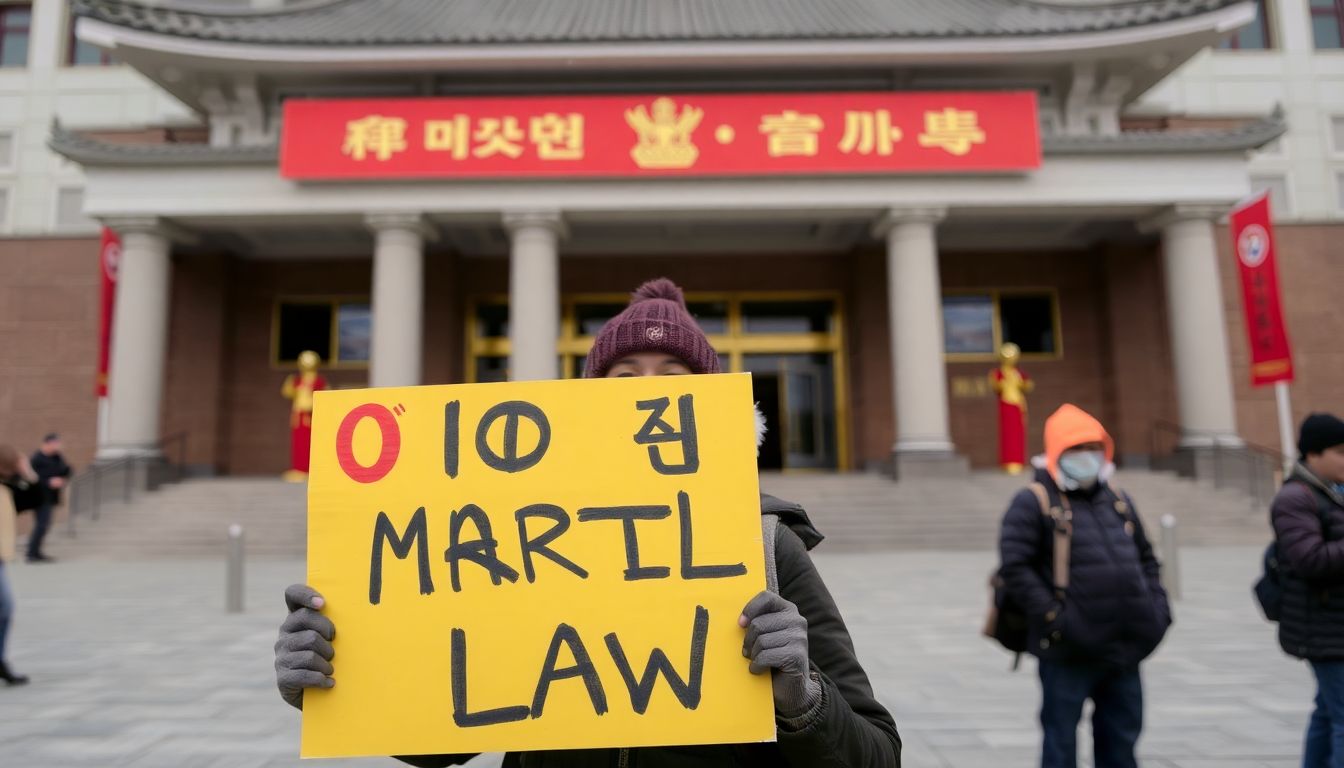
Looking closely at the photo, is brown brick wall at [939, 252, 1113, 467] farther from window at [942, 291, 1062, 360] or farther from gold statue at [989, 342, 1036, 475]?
gold statue at [989, 342, 1036, 475]

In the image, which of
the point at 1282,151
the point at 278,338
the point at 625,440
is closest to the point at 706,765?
the point at 625,440

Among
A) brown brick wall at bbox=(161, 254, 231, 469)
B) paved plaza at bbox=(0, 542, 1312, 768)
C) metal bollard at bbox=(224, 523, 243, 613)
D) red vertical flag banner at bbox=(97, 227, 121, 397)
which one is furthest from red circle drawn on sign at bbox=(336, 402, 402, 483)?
brown brick wall at bbox=(161, 254, 231, 469)

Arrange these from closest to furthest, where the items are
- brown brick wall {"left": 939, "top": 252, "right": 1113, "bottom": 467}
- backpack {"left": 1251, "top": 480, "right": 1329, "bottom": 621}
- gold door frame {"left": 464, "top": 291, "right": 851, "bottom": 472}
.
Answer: backpack {"left": 1251, "top": 480, "right": 1329, "bottom": 621}
brown brick wall {"left": 939, "top": 252, "right": 1113, "bottom": 467}
gold door frame {"left": 464, "top": 291, "right": 851, "bottom": 472}

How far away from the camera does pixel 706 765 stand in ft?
4.95

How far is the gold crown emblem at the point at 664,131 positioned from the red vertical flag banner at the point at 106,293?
10.5 m

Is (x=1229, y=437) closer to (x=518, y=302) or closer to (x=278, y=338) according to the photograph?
(x=518, y=302)

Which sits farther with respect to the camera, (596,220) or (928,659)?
(596,220)

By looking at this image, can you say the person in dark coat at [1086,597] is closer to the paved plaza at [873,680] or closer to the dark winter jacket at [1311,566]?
the dark winter jacket at [1311,566]

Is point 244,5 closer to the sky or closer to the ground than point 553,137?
closer to the sky

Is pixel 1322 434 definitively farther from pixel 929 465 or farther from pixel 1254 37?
pixel 1254 37

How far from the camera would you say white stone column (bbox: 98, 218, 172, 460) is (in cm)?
1542

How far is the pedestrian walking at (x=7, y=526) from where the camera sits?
5.33 m

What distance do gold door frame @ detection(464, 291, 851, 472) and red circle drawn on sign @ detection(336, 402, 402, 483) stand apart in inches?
717

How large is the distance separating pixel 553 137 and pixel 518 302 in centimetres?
321
